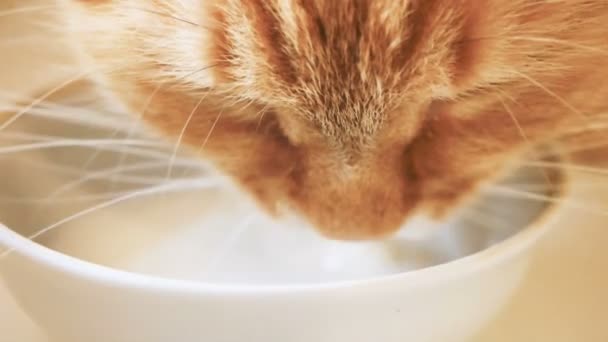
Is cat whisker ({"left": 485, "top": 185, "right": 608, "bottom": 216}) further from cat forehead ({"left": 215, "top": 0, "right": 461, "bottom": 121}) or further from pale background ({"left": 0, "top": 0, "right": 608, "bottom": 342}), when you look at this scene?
cat forehead ({"left": 215, "top": 0, "right": 461, "bottom": 121})

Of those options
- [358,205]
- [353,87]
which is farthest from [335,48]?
[358,205]

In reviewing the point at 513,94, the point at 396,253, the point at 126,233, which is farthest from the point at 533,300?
the point at 126,233

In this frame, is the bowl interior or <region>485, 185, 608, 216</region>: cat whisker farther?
the bowl interior

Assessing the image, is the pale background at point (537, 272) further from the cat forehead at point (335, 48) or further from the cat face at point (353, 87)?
the cat forehead at point (335, 48)

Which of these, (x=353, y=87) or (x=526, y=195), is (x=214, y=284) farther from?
(x=526, y=195)

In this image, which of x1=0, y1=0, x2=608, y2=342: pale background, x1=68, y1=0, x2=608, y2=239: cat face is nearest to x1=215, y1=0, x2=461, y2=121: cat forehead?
x1=68, y1=0, x2=608, y2=239: cat face
